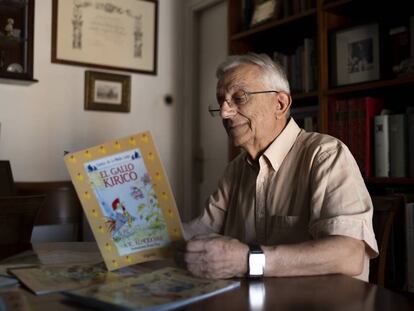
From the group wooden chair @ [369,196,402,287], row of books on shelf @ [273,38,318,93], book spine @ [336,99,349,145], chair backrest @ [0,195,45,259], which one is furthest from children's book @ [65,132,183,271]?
row of books on shelf @ [273,38,318,93]

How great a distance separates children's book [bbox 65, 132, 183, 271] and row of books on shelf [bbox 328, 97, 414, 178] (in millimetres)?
1158

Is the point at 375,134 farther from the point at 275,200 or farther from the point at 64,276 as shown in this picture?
the point at 64,276

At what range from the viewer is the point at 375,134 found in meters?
1.90

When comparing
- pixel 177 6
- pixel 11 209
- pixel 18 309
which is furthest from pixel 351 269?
pixel 177 6

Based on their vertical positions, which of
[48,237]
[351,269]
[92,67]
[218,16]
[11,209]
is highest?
[218,16]

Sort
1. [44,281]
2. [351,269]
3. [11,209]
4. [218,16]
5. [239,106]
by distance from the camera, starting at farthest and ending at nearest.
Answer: [218,16] → [239,106] → [11,209] → [351,269] → [44,281]

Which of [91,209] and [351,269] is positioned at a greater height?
[91,209]

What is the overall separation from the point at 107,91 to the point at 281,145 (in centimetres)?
167

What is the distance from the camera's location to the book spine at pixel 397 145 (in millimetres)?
1815

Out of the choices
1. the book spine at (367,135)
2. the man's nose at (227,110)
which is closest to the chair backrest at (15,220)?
the man's nose at (227,110)

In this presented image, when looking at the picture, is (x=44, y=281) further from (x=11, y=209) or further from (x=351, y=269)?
(x=351, y=269)

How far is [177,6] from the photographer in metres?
3.16

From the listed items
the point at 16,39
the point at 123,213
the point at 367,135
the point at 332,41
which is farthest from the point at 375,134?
the point at 16,39

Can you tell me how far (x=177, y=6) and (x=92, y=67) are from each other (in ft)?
2.56
